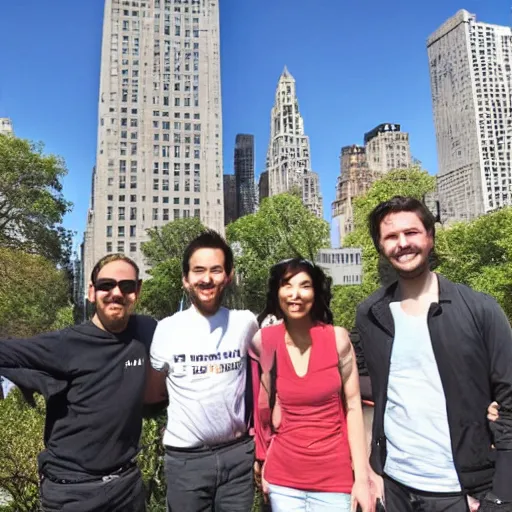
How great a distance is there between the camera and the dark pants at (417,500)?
218 centimetres

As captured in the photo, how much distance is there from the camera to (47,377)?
261 centimetres

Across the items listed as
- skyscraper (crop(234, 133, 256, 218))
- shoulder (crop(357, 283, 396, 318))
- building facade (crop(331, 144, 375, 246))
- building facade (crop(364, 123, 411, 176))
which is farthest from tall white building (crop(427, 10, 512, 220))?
shoulder (crop(357, 283, 396, 318))

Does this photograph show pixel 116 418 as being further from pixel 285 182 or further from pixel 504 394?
pixel 285 182

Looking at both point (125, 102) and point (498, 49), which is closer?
point (125, 102)

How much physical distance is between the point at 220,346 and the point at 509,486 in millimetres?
1551

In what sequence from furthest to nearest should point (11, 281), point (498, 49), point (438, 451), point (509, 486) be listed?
point (498, 49) < point (11, 281) < point (438, 451) < point (509, 486)

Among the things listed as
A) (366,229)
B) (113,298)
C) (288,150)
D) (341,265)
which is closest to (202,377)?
(113,298)

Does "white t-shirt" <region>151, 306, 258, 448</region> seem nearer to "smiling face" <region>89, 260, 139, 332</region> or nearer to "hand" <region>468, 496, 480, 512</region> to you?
"smiling face" <region>89, 260, 139, 332</region>

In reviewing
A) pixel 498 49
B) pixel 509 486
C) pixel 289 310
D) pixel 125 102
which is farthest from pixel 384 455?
pixel 498 49

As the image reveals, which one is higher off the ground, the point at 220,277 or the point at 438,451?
the point at 220,277

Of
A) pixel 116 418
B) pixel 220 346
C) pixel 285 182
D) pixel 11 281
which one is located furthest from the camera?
pixel 285 182

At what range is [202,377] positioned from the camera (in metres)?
2.76

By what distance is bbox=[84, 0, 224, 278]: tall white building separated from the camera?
66.9 meters

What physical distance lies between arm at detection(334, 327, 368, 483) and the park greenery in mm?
811
